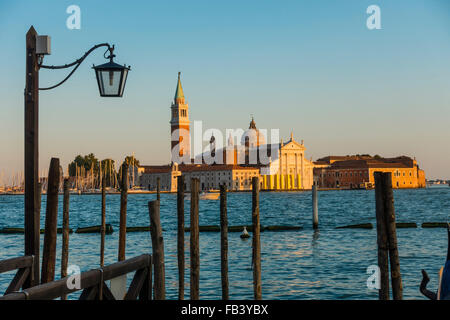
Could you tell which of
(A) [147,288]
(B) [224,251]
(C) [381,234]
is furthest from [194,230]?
(A) [147,288]

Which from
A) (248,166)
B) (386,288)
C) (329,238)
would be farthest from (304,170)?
(386,288)

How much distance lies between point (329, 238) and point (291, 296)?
8.06 metres

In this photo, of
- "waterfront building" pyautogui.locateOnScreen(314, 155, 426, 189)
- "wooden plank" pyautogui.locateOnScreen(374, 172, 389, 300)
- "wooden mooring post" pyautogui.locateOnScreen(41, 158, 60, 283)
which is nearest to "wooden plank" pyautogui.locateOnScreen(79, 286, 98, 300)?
"wooden mooring post" pyautogui.locateOnScreen(41, 158, 60, 283)

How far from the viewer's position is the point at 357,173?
271 feet

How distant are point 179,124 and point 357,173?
24.9m

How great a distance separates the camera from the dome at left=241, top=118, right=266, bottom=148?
8412cm

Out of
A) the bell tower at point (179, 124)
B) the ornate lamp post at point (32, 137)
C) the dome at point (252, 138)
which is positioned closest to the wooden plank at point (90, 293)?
the ornate lamp post at point (32, 137)

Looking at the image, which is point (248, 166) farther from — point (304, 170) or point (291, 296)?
point (291, 296)

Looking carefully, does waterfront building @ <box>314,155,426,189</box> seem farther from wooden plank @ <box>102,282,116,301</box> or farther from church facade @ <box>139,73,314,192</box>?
wooden plank @ <box>102,282,116,301</box>

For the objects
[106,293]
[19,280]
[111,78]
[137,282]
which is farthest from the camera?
[111,78]

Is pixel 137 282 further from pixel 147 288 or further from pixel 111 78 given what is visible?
pixel 111 78

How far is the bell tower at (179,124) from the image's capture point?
7800 centimetres

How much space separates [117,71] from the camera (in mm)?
3922

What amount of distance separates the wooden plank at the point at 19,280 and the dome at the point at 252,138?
8040cm
